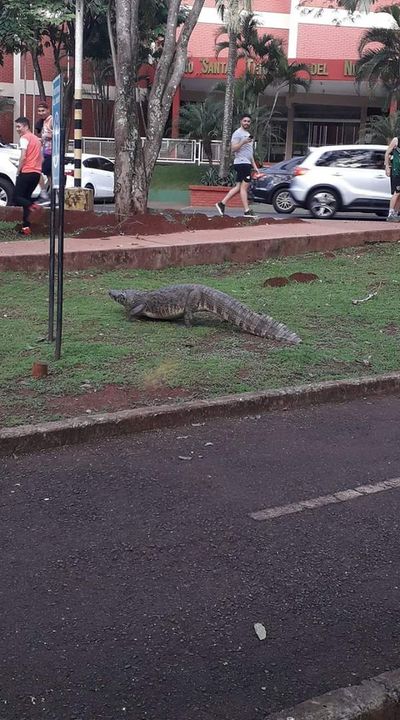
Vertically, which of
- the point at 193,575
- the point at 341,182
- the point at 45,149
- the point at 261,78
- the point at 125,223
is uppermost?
the point at 261,78

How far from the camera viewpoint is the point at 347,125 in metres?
39.7

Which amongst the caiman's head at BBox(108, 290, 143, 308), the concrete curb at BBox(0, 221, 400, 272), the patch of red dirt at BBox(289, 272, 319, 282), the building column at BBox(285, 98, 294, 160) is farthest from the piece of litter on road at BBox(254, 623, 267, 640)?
the building column at BBox(285, 98, 294, 160)

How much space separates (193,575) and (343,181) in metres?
17.7

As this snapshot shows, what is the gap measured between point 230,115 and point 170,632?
27.6 meters

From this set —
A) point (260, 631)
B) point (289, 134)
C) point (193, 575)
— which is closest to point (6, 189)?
point (193, 575)

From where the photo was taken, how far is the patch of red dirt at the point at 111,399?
5750mm

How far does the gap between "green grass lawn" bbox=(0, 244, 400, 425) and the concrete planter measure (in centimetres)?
1654

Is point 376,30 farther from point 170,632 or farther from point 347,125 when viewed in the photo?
point 170,632

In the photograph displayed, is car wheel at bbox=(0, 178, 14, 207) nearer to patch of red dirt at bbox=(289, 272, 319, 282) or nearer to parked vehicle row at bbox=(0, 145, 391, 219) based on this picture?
parked vehicle row at bbox=(0, 145, 391, 219)

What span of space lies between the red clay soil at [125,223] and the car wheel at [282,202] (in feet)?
28.0

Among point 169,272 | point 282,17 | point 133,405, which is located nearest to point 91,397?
point 133,405

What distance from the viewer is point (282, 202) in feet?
75.6

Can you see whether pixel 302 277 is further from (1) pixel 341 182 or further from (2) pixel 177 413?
(1) pixel 341 182

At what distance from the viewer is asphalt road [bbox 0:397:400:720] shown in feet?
10.2
